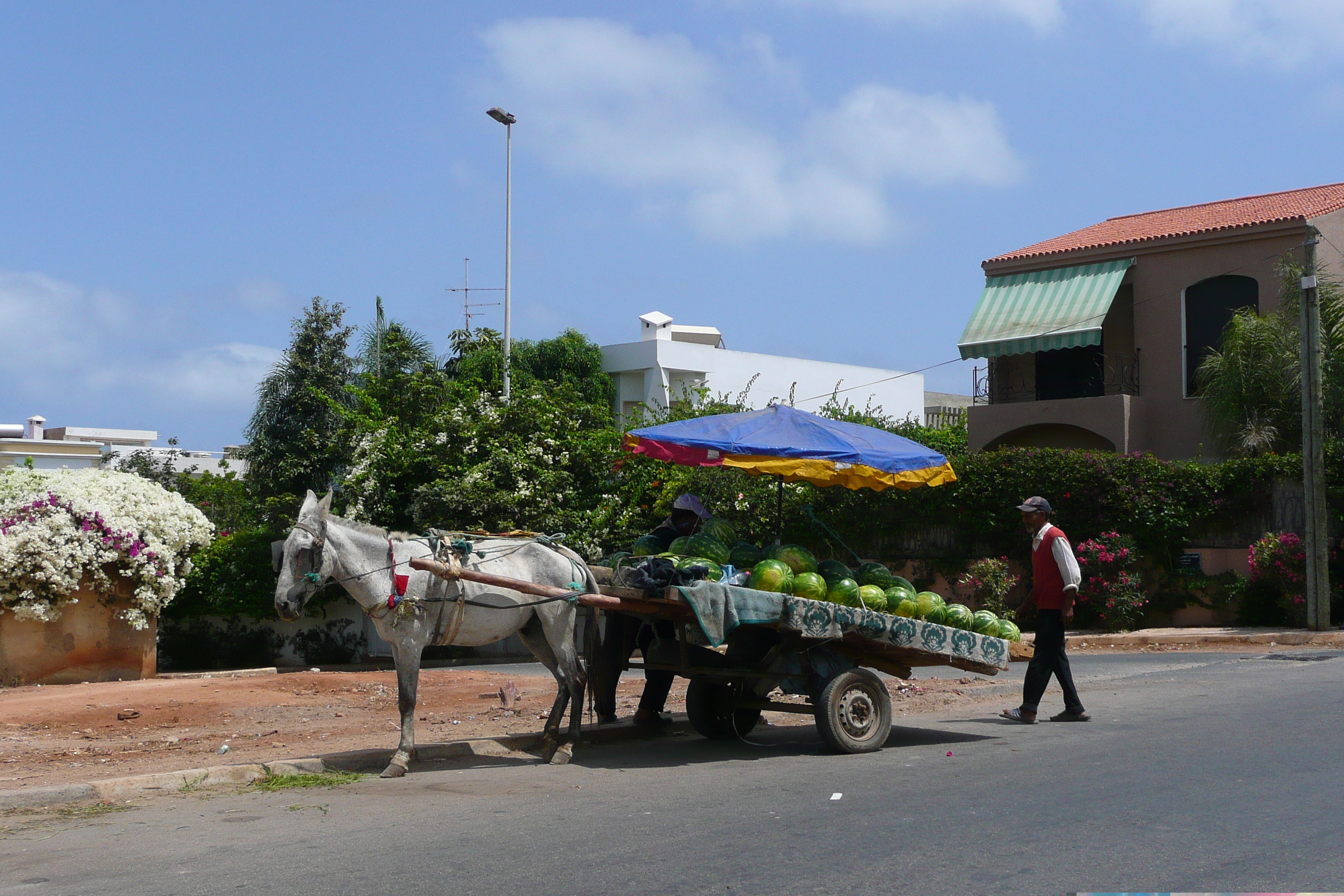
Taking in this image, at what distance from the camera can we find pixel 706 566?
28.3ft

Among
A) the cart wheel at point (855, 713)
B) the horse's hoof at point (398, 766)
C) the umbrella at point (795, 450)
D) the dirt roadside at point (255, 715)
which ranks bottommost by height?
the dirt roadside at point (255, 715)

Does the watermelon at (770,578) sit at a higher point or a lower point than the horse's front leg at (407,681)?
higher

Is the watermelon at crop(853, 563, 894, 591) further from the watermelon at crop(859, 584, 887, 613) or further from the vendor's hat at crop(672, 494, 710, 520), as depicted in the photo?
the vendor's hat at crop(672, 494, 710, 520)

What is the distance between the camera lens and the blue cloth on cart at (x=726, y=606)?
830cm

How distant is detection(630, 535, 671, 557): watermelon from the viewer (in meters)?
9.68

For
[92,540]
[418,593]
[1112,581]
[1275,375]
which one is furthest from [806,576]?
[1275,375]

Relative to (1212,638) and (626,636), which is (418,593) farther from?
(1212,638)

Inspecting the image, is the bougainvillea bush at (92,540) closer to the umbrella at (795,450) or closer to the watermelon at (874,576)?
the umbrella at (795,450)

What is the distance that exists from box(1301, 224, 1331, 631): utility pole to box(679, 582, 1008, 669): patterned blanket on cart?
44.2 feet

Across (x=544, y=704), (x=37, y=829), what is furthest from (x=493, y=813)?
(x=544, y=704)

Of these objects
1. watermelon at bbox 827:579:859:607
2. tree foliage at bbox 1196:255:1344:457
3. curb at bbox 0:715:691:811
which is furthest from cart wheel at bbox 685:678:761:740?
tree foliage at bbox 1196:255:1344:457

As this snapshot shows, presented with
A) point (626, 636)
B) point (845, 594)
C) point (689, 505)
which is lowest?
point (626, 636)

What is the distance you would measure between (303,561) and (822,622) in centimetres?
379

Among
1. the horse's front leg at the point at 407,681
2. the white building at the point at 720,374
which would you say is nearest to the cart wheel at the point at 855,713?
the horse's front leg at the point at 407,681
